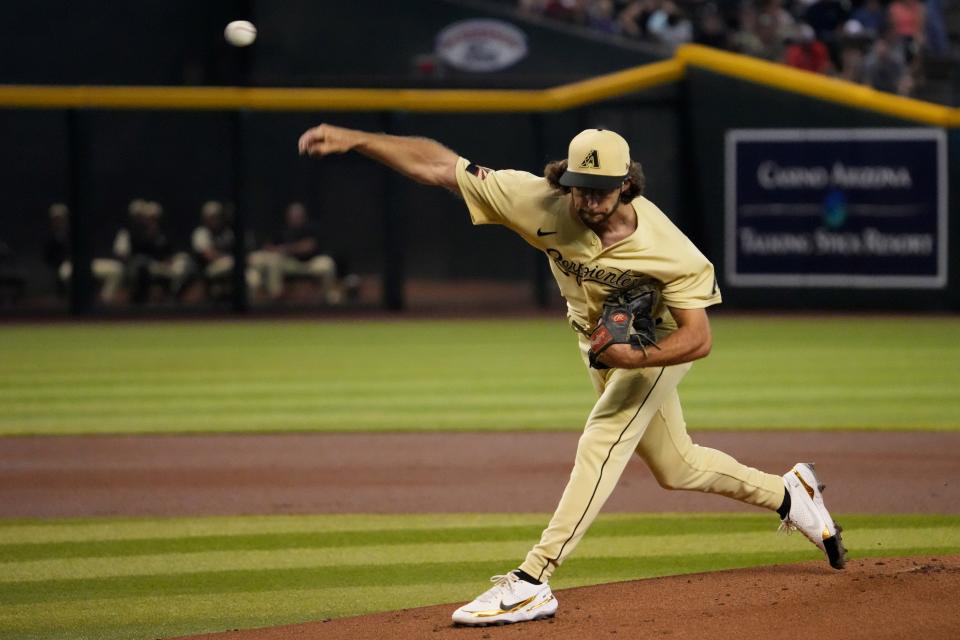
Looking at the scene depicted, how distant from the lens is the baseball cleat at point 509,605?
16.1ft

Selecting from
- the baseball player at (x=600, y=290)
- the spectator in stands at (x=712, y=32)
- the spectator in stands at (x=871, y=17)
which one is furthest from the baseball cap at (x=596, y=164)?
the spectator in stands at (x=871, y=17)

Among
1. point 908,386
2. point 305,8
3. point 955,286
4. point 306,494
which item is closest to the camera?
point 306,494

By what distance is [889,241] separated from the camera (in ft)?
58.2

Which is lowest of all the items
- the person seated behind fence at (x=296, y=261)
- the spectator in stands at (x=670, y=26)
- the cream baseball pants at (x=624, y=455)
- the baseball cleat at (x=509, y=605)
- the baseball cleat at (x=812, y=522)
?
the baseball cleat at (x=509, y=605)

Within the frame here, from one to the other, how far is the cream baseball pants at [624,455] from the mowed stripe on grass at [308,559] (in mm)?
664

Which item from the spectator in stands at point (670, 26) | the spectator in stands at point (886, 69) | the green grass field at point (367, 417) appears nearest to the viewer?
the green grass field at point (367, 417)

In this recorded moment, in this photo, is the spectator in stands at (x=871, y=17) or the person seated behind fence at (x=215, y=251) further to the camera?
the spectator in stands at (x=871, y=17)

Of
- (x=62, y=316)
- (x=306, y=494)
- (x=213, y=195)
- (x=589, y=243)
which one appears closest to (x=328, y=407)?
(x=306, y=494)

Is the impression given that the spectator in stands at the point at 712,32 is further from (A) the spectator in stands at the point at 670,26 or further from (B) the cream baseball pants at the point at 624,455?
(B) the cream baseball pants at the point at 624,455

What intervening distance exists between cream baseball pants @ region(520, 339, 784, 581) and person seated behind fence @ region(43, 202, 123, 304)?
1442 cm

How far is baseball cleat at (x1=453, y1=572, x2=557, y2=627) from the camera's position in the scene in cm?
489

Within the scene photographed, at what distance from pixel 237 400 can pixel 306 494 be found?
12.7ft

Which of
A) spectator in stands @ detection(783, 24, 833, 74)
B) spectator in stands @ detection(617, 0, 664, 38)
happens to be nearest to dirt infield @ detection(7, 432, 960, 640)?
spectator in stands @ detection(783, 24, 833, 74)

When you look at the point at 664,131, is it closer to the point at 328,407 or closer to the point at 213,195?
the point at 213,195
